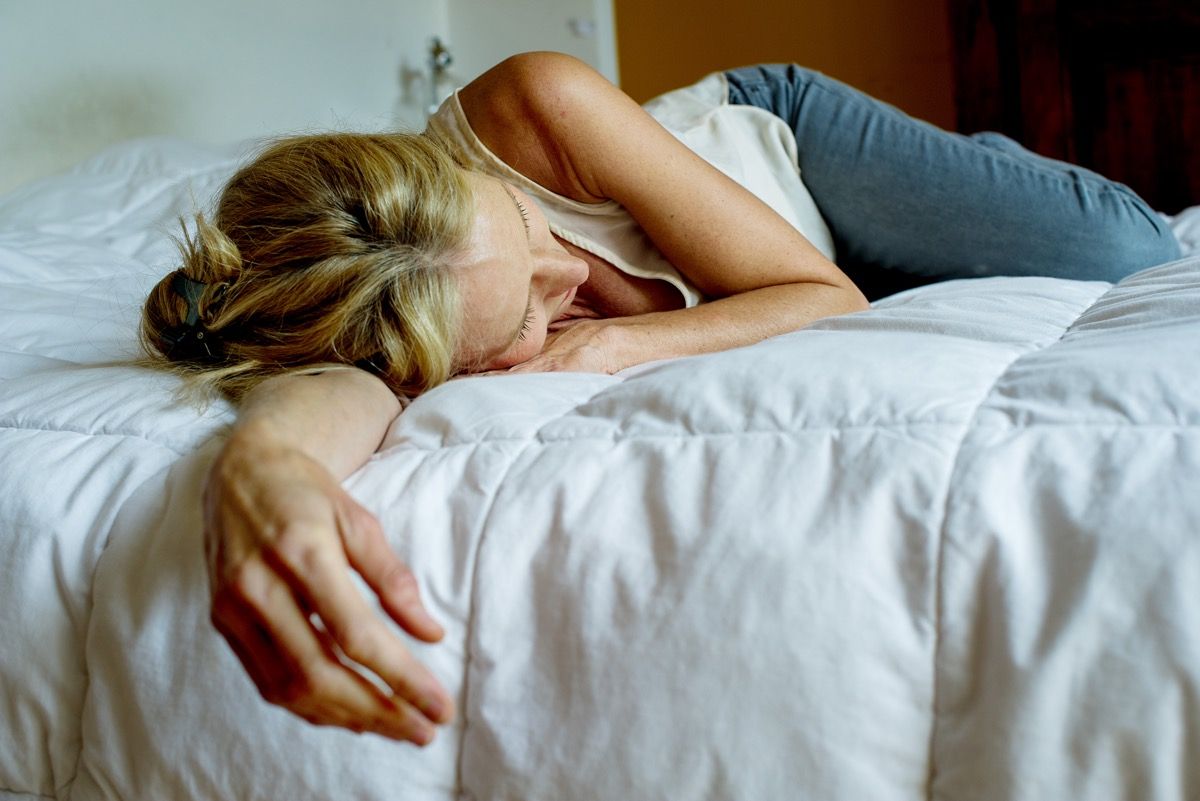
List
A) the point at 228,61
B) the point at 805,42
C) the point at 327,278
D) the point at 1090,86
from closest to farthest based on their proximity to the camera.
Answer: the point at 327,278 → the point at 228,61 → the point at 1090,86 → the point at 805,42

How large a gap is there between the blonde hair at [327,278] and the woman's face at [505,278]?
0.06ft

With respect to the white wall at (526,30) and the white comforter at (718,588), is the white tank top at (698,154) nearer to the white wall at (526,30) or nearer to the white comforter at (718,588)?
the white comforter at (718,588)

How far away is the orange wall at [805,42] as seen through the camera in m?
3.14

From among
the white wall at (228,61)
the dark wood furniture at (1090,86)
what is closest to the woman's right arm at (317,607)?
the white wall at (228,61)

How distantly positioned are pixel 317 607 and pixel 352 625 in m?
0.02

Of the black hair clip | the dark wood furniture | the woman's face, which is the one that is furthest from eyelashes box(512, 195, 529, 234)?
the dark wood furniture

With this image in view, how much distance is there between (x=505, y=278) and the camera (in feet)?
3.08

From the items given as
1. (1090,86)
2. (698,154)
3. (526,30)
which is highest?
(698,154)

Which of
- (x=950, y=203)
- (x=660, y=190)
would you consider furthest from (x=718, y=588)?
(x=950, y=203)

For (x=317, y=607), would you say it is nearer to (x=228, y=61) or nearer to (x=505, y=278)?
(x=505, y=278)

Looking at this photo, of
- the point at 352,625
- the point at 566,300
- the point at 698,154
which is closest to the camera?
the point at 352,625

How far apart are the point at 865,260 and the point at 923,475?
44.0 inches

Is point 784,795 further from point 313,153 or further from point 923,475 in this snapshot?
point 313,153

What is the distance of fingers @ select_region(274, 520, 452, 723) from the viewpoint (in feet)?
1.52
